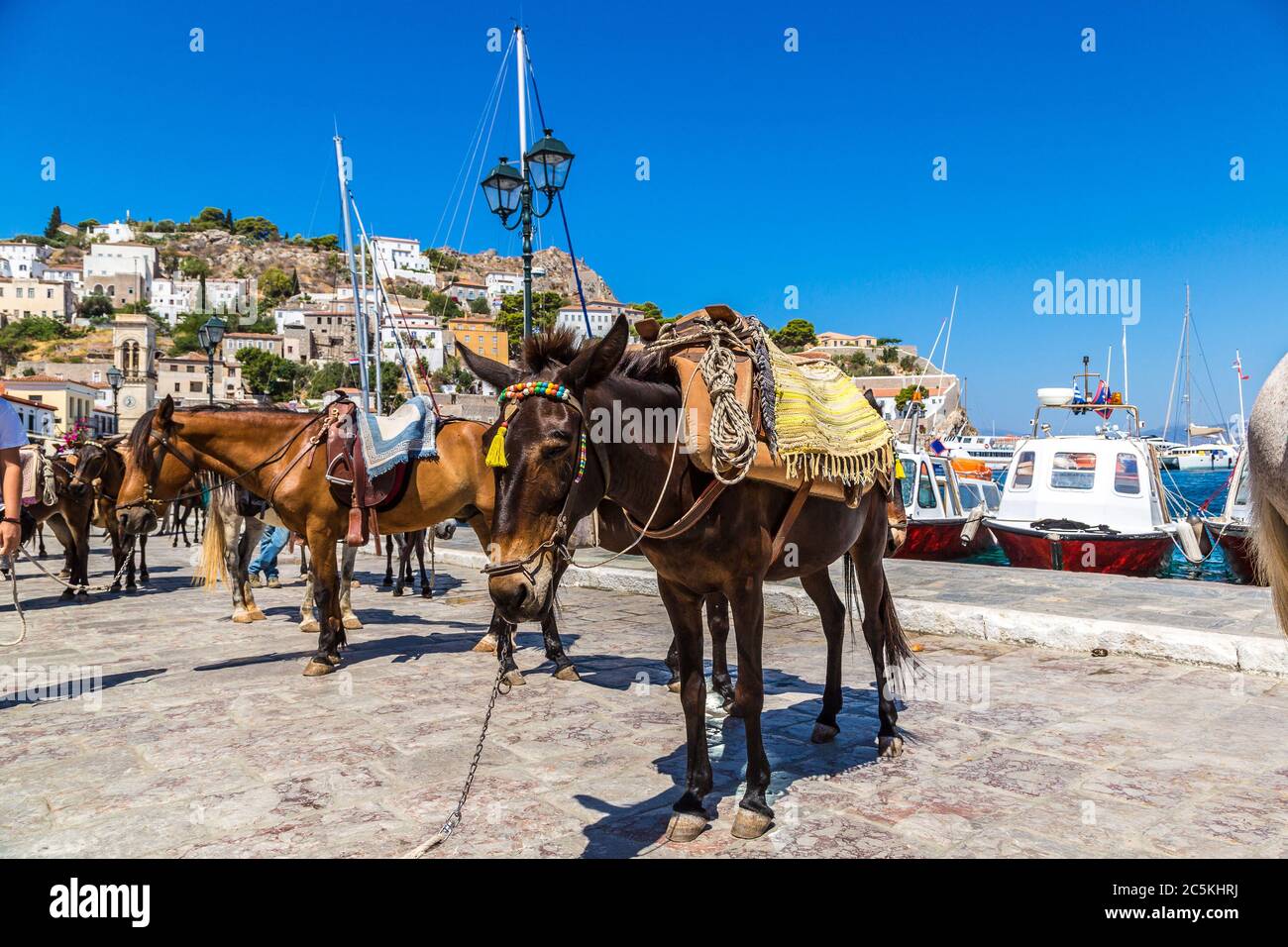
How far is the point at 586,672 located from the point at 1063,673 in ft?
12.5

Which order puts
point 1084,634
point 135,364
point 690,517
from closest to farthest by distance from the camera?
point 690,517
point 1084,634
point 135,364

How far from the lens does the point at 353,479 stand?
7094mm

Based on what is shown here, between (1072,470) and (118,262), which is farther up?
(118,262)

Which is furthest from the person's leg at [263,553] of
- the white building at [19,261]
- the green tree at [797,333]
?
the white building at [19,261]

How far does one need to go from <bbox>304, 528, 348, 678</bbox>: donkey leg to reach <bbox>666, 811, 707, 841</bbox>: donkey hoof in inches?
166

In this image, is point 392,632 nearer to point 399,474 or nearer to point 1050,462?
point 399,474

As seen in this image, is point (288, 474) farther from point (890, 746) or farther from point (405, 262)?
point (405, 262)

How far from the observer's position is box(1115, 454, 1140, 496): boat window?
16.7 m

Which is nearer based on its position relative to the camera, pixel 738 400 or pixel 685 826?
pixel 685 826

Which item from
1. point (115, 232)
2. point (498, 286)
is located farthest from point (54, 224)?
point (498, 286)

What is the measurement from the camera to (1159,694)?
213 inches

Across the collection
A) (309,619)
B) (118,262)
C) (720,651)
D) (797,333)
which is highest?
(118,262)

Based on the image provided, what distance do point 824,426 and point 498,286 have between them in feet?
589

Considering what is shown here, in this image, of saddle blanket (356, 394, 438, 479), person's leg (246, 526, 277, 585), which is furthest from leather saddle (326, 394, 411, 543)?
person's leg (246, 526, 277, 585)
